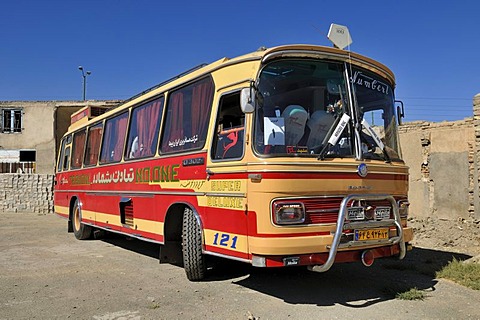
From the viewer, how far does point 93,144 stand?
10695 mm

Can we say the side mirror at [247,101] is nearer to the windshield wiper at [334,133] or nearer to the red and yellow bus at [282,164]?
the red and yellow bus at [282,164]

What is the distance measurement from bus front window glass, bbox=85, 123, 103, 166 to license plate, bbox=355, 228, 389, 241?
6744 mm

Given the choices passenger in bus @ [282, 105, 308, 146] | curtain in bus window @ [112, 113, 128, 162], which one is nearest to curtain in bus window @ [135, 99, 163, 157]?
curtain in bus window @ [112, 113, 128, 162]

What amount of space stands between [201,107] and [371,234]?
2.76 metres

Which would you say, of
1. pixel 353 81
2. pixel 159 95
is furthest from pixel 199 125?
pixel 353 81

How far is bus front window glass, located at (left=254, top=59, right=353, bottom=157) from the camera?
5.16 metres

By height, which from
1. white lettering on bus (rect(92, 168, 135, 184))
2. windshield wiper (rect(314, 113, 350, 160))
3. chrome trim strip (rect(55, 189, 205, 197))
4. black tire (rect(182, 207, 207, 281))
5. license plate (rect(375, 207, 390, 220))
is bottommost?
black tire (rect(182, 207, 207, 281))

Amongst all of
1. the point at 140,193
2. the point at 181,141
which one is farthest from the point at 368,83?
the point at 140,193

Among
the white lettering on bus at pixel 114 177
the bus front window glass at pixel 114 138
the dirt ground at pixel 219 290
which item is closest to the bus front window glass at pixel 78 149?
the white lettering on bus at pixel 114 177

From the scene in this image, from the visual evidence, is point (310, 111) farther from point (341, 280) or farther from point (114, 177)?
point (114, 177)

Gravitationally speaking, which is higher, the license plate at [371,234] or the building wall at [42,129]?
the building wall at [42,129]

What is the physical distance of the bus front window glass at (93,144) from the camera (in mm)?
10297

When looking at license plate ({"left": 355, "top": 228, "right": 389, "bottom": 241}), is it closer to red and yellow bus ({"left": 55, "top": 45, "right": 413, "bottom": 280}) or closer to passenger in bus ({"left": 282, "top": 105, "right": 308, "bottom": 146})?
red and yellow bus ({"left": 55, "top": 45, "right": 413, "bottom": 280})

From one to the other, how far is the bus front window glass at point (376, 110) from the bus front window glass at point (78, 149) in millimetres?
7752
